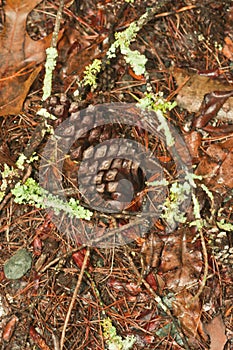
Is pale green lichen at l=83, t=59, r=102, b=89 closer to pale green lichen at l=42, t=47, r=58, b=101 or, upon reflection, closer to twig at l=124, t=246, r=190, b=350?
pale green lichen at l=42, t=47, r=58, b=101

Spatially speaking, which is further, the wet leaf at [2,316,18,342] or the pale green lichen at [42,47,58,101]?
the pale green lichen at [42,47,58,101]

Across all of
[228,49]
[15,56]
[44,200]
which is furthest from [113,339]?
[228,49]

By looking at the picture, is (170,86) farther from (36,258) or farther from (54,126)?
(36,258)

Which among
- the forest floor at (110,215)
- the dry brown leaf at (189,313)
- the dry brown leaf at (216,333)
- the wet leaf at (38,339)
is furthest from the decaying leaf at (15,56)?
the dry brown leaf at (216,333)

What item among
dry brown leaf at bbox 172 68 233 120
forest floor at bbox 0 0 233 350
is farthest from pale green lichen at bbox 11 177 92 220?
dry brown leaf at bbox 172 68 233 120

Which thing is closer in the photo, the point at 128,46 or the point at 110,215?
the point at 110,215

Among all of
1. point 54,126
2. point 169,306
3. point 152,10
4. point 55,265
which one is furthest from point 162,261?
point 152,10

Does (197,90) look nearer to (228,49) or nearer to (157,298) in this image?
(228,49)

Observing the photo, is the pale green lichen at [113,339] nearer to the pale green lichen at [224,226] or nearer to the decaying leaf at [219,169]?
the pale green lichen at [224,226]
